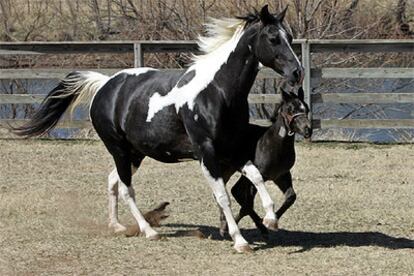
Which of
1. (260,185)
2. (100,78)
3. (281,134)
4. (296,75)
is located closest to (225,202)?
(260,185)

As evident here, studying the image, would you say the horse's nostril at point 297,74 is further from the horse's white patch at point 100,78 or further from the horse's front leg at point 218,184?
the horse's white patch at point 100,78

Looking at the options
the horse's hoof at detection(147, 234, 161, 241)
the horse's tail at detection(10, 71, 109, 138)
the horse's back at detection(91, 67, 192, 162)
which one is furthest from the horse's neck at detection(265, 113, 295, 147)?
the horse's tail at detection(10, 71, 109, 138)

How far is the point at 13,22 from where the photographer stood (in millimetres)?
21078

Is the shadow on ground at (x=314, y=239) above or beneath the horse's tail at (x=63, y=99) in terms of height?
beneath

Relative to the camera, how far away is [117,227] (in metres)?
9.36

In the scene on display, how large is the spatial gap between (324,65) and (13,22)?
7140 mm

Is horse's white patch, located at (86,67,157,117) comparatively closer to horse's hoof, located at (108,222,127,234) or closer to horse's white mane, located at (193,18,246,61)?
horse's white mane, located at (193,18,246,61)

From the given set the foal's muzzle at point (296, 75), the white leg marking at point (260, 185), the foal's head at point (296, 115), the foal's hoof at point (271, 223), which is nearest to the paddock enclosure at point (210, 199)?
the foal's hoof at point (271, 223)

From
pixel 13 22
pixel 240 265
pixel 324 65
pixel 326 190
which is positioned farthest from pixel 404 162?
pixel 13 22

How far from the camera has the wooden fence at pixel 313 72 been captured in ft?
49.8

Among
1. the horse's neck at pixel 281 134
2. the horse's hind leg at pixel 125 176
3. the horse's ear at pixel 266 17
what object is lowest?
the horse's hind leg at pixel 125 176

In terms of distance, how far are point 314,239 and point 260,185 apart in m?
1.08

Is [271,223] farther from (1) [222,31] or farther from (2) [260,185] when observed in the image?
(1) [222,31]

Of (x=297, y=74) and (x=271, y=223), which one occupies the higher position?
(x=297, y=74)
